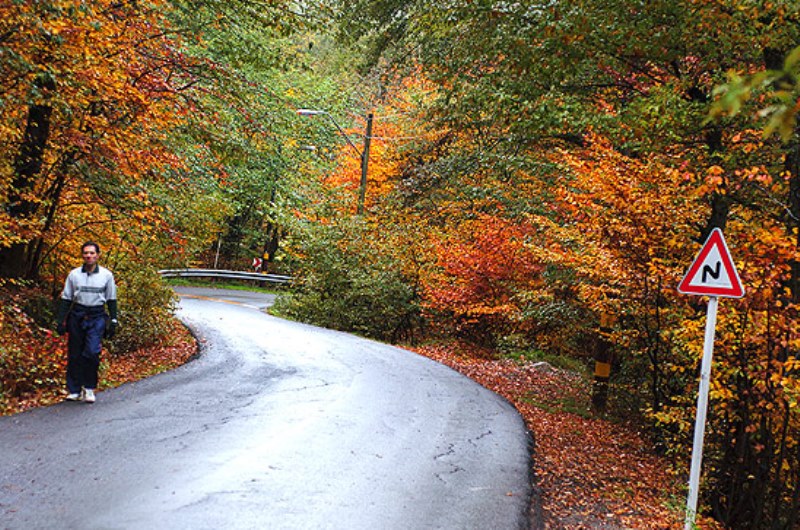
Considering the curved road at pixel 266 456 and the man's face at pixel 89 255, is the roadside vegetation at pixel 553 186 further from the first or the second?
the man's face at pixel 89 255

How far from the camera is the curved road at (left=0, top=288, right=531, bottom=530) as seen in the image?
4.94 metres

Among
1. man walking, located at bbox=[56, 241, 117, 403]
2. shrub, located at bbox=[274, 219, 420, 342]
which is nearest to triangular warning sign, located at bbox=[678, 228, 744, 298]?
man walking, located at bbox=[56, 241, 117, 403]

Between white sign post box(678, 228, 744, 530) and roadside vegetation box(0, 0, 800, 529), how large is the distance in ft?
1.77

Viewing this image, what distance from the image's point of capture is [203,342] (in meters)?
13.7

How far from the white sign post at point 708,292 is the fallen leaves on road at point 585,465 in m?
0.64

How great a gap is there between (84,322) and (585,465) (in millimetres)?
6183

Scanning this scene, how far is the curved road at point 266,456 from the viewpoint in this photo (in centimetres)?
494

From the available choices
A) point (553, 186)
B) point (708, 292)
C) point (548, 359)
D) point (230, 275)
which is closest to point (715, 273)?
point (708, 292)

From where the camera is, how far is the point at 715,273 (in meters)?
5.86

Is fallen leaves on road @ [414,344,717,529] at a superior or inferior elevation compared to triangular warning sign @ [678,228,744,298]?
inferior

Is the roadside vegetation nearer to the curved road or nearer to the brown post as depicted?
the brown post

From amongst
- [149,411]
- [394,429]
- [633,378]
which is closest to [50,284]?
[149,411]

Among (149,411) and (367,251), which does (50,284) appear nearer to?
(149,411)

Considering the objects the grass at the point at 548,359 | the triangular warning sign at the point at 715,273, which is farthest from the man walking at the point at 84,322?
the grass at the point at 548,359
